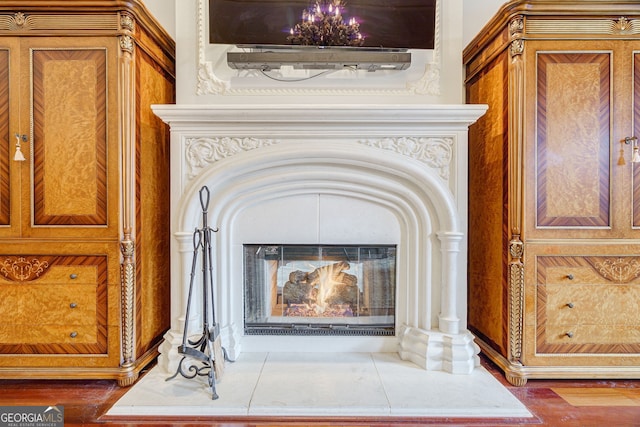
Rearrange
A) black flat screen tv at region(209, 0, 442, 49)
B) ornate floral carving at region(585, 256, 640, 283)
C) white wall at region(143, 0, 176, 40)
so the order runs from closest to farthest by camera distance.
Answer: ornate floral carving at region(585, 256, 640, 283) < black flat screen tv at region(209, 0, 442, 49) < white wall at region(143, 0, 176, 40)

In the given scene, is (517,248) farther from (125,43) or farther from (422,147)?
(125,43)

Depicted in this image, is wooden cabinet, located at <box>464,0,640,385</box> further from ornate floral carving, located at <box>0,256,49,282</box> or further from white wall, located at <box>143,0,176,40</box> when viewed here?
ornate floral carving, located at <box>0,256,49,282</box>

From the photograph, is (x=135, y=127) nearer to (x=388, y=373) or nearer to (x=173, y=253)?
(x=173, y=253)

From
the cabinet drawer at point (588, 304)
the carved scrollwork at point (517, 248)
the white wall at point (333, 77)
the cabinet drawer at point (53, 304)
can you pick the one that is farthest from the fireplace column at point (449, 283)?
the cabinet drawer at point (53, 304)

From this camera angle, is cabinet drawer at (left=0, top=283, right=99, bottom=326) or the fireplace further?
the fireplace

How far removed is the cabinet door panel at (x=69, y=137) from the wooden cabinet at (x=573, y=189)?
7.55 feet

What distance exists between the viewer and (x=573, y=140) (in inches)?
77.3

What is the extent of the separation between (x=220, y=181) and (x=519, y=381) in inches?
81.6

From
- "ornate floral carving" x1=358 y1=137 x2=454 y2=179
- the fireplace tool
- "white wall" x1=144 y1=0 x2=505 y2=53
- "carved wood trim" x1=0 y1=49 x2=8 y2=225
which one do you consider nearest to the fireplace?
"ornate floral carving" x1=358 y1=137 x2=454 y2=179

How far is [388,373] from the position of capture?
6.76 ft

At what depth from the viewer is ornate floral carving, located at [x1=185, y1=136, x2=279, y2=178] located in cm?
214

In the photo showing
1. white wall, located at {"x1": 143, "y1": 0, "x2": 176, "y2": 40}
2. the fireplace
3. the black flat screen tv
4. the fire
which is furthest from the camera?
white wall, located at {"x1": 143, "y1": 0, "x2": 176, "y2": 40}

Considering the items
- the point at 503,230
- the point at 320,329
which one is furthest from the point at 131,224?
the point at 503,230

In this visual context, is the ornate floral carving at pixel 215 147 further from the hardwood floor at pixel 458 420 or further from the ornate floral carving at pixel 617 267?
the ornate floral carving at pixel 617 267
